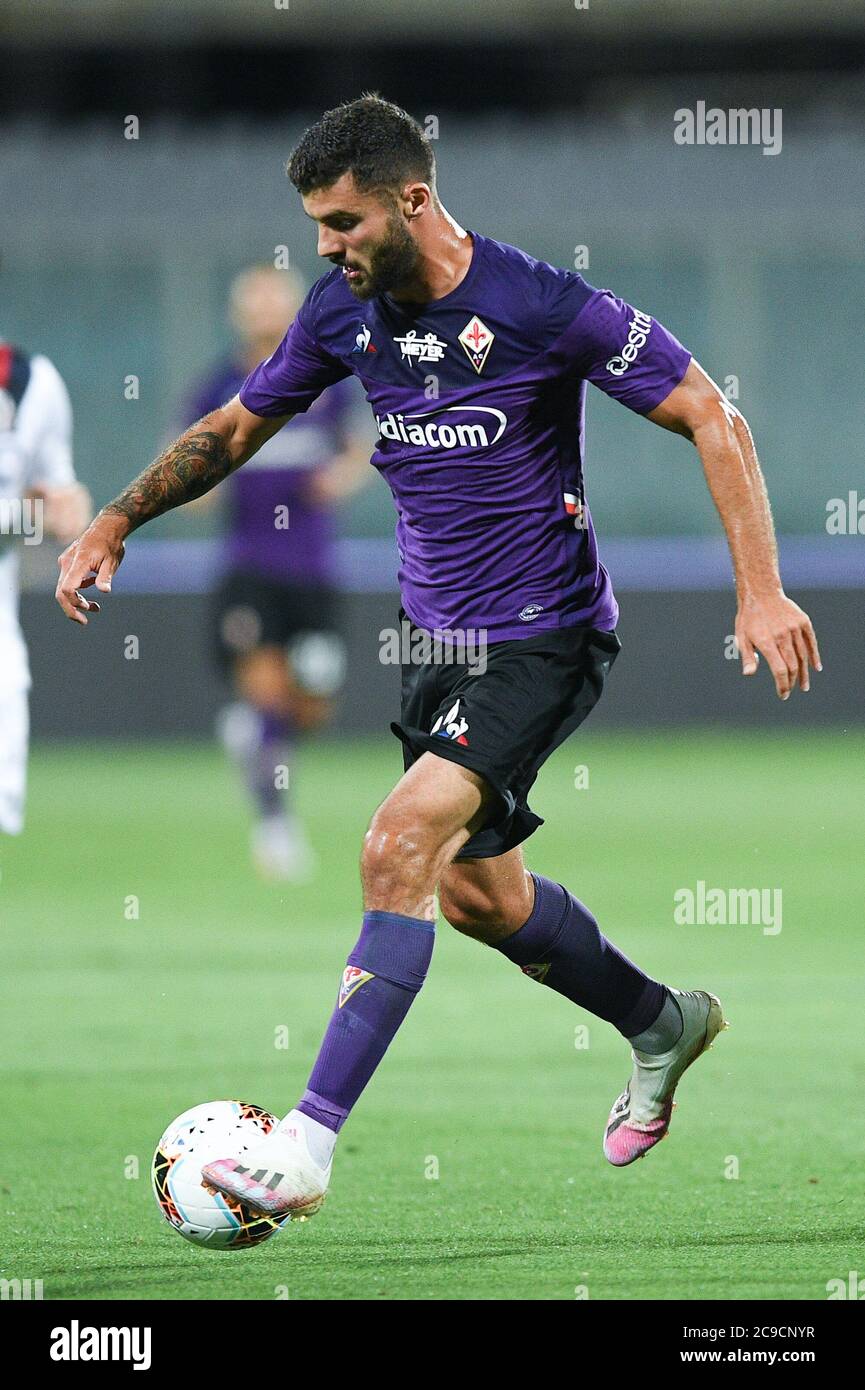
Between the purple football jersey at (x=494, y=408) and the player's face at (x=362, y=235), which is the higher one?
the player's face at (x=362, y=235)

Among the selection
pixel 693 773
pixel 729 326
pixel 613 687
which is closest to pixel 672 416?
pixel 693 773

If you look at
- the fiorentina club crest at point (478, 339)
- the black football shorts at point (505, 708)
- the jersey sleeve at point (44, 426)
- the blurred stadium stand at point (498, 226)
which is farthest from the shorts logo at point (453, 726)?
the blurred stadium stand at point (498, 226)

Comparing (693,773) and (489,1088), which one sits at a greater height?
(693,773)

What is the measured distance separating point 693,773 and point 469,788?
35.7 ft

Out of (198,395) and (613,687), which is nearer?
(198,395)

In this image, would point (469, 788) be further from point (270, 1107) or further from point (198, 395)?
point (198, 395)

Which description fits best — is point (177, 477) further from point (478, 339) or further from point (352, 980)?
point (352, 980)

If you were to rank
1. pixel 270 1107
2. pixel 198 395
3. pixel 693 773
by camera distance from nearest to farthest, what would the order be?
pixel 270 1107 → pixel 198 395 → pixel 693 773

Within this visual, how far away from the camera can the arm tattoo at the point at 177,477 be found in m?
5.43

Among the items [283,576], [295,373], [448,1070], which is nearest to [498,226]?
[283,576]

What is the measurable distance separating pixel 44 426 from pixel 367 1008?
3769mm

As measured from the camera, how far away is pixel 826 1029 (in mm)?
7707

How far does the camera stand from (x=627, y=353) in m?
5.09

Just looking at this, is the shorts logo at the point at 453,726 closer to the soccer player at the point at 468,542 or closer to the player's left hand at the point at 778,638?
the soccer player at the point at 468,542
